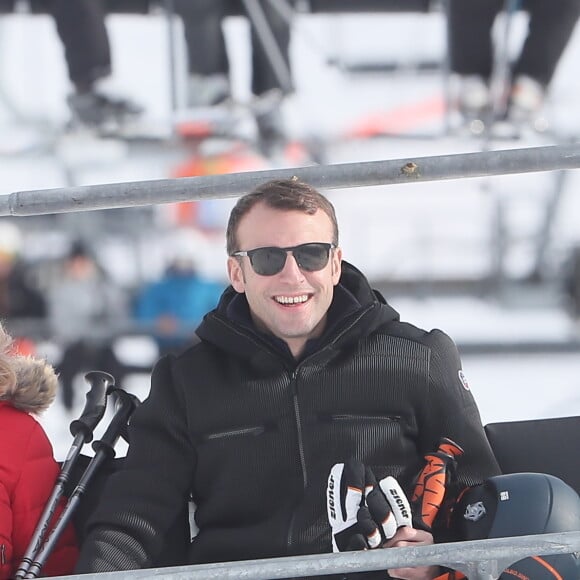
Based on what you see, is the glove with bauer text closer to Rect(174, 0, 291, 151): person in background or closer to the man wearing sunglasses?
the man wearing sunglasses

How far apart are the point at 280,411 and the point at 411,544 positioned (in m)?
0.43

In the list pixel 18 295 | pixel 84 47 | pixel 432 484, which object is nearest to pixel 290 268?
pixel 432 484

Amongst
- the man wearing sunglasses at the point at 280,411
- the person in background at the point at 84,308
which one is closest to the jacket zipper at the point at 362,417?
the man wearing sunglasses at the point at 280,411

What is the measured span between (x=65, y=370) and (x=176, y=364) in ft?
18.9

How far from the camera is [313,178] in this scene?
7.59 feet

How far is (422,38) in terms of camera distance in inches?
404

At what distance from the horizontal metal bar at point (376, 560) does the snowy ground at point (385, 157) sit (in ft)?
19.3

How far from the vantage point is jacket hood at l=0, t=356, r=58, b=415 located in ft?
7.54

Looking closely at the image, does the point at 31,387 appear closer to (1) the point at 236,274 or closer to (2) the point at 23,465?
(2) the point at 23,465

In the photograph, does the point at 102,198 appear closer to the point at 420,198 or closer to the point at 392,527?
the point at 392,527

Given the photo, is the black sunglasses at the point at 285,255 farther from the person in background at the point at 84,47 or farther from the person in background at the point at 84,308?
the person in background at the point at 84,308

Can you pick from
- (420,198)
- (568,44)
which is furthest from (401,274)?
(568,44)

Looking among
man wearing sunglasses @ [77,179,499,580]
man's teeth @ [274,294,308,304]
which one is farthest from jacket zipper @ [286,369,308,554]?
man's teeth @ [274,294,308,304]

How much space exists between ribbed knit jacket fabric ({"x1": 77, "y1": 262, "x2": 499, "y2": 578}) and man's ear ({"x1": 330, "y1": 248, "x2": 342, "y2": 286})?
0.22 feet
